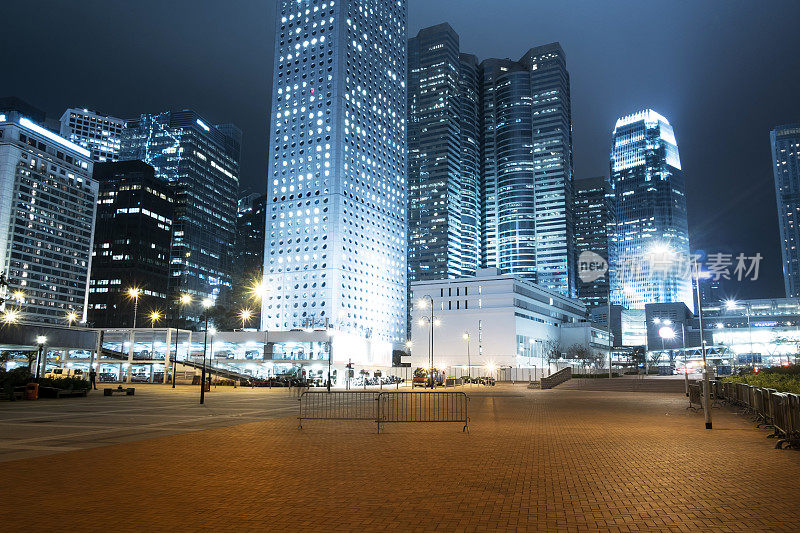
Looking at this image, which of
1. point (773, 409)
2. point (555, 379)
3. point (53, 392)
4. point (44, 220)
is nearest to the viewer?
point (773, 409)

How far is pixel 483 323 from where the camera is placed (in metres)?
110

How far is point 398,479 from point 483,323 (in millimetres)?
101672

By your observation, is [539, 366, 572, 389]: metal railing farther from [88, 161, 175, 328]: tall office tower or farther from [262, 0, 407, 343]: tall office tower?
[88, 161, 175, 328]: tall office tower

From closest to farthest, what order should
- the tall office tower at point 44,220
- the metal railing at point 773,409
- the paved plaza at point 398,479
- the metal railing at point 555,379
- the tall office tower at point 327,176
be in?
the paved plaza at point 398,479 → the metal railing at point 773,409 → the metal railing at point 555,379 → the tall office tower at point 327,176 → the tall office tower at point 44,220

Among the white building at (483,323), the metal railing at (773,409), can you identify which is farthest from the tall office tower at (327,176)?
the metal railing at (773,409)

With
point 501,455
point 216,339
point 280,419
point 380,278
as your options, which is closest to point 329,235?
point 380,278

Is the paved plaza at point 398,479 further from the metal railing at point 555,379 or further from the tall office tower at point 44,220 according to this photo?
the tall office tower at point 44,220

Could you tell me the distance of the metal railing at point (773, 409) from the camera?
551 inches

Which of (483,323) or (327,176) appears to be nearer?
(483,323)

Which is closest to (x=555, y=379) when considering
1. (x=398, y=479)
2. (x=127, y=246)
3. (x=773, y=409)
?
(x=773, y=409)

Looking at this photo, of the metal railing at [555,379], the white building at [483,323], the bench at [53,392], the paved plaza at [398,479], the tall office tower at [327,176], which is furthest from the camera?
the tall office tower at [327,176]

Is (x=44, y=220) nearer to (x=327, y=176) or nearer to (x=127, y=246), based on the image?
(x=127, y=246)

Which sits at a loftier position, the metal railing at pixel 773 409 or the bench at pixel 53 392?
the metal railing at pixel 773 409

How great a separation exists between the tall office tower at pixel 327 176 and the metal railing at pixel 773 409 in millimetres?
115180
